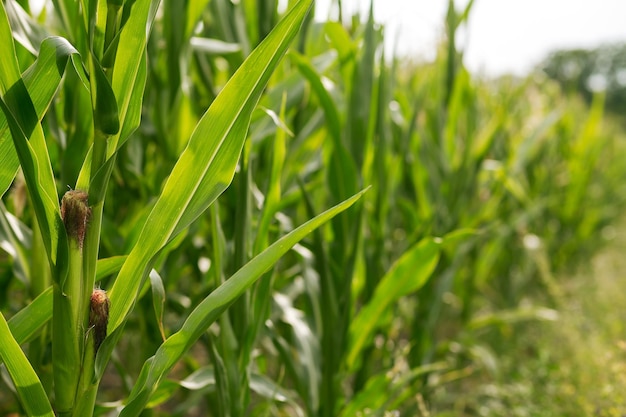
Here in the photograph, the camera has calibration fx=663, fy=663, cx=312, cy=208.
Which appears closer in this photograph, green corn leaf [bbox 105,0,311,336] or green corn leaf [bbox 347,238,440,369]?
green corn leaf [bbox 105,0,311,336]

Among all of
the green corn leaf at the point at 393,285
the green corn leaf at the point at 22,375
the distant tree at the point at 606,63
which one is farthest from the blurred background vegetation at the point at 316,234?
the distant tree at the point at 606,63

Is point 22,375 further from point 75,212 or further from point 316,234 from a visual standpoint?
point 316,234

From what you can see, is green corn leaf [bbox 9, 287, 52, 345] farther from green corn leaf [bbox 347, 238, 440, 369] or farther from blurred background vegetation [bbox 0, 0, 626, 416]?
green corn leaf [bbox 347, 238, 440, 369]

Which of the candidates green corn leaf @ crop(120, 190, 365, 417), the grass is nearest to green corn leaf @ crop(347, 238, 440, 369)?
the grass

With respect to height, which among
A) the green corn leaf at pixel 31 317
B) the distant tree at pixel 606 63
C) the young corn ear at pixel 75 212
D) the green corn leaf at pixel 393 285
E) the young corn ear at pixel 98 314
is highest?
the young corn ear at pixel 75 212

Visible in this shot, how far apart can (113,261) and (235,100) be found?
20 centimetres

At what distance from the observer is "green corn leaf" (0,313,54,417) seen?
1.49 ft

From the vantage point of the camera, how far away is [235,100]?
48 cm

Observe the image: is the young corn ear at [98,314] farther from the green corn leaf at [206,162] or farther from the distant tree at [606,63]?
the distant tree at [606,63]

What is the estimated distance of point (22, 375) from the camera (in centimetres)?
47

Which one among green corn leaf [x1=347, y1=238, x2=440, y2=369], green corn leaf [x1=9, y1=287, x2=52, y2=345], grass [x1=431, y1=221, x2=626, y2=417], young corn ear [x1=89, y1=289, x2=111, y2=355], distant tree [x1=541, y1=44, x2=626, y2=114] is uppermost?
young corn ear [x1=89, y1=289, x2=111, y2=355]

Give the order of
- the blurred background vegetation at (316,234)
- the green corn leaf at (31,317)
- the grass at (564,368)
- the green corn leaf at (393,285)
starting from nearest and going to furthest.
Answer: the green corn leaf at (31,317) < the blurred background vegetation at (316,234) < the green corn leaf at (393,285) < the grass at (564,368)

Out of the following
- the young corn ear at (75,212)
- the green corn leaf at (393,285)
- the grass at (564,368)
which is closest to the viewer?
the young corn ear at (75,212)

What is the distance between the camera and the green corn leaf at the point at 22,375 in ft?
1.49
